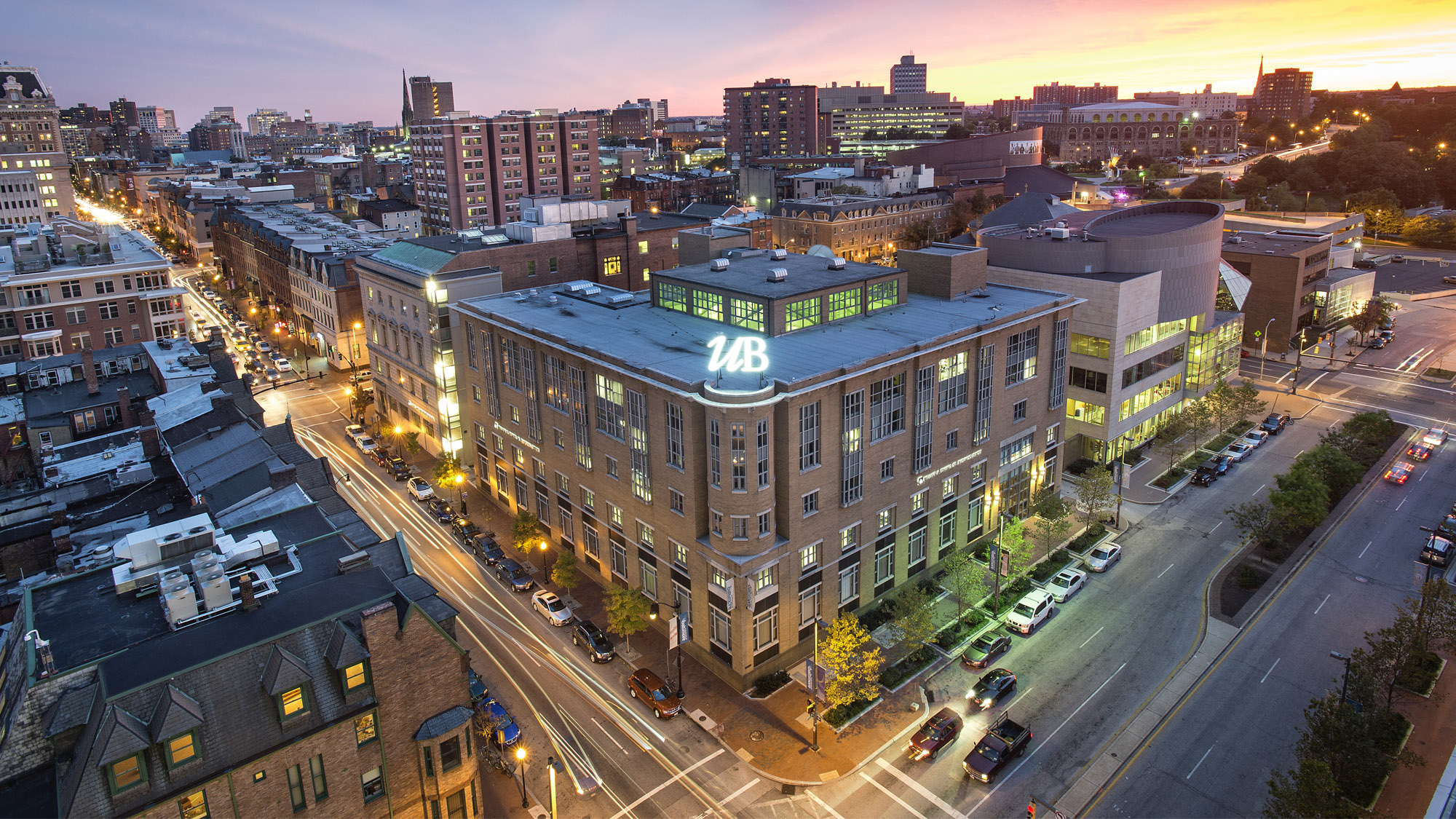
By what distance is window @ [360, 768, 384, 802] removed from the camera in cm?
3439

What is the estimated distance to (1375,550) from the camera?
6281 centimetres

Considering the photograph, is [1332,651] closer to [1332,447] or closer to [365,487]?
[1332,447]

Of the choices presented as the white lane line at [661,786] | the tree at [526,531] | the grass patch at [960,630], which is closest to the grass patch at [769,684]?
the white lane line at [661,786]

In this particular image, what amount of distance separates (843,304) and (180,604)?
45487 millimetres

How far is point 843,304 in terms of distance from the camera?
62688 millimetres

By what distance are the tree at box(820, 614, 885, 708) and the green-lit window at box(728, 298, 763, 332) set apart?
2231 cm

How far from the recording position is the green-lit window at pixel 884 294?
64600 millimetres

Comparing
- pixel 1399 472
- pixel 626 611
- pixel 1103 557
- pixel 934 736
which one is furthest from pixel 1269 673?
pixel 626 611

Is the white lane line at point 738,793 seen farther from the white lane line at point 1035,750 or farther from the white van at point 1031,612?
the white van at point 1031,612

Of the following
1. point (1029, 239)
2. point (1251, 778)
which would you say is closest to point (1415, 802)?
point (1251, 778)

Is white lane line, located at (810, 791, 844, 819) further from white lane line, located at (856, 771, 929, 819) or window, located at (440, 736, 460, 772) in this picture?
window, located at (440, 736, 460, 772)

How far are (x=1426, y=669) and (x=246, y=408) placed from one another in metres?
80.6

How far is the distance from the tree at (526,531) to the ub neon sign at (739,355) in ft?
66.7

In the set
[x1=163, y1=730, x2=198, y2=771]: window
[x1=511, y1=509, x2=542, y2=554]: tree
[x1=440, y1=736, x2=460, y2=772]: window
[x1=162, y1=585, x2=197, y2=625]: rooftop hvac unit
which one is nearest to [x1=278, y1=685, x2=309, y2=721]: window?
[x1=163, y1=730, x2=198, y2=771]: window
